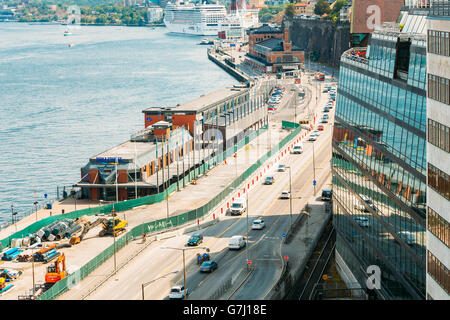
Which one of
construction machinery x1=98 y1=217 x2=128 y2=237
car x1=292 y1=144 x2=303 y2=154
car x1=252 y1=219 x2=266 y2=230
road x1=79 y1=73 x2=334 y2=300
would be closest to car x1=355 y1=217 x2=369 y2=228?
road x1=79 y1=73 x2=334 y2=300

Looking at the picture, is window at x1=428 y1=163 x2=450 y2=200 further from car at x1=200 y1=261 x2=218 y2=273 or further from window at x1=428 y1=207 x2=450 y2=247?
car at x1=200 y1=261 x2=218 y2=273

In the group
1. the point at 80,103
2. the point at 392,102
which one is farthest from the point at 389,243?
the point at 80,103

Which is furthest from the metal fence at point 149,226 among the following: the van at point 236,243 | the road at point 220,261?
the van at point 236,243

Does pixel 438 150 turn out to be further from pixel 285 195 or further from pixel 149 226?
pixel 285 195

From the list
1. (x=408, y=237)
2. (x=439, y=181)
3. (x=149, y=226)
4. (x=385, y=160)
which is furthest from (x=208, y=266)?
(x=439, y=181)

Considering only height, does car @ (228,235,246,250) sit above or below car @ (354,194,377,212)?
below

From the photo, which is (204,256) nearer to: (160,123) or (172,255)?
(172,255)
